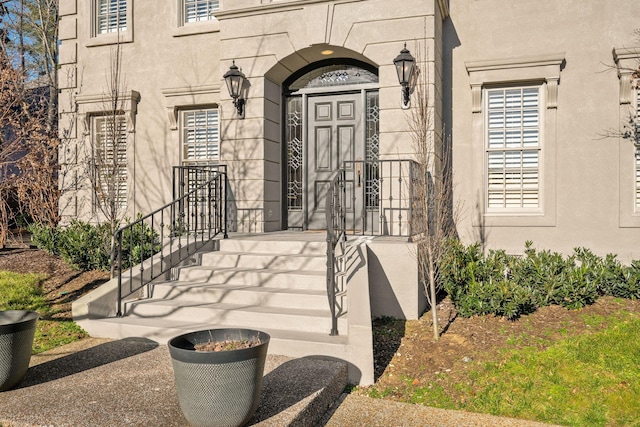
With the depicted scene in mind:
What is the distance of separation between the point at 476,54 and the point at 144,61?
6395 mm

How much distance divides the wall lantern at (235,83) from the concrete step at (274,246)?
98.1 inches

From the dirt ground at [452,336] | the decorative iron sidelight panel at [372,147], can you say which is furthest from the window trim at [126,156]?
the decorative iron sidelight panel at [372,147]

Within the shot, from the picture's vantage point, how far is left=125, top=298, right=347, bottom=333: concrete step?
17.0 ft

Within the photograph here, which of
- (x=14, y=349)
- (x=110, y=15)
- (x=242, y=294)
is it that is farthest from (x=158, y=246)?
(x=110, y=15)

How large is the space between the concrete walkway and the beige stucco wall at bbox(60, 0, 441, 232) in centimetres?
406

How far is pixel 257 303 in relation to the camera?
19.0 ft

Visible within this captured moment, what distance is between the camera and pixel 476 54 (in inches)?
323

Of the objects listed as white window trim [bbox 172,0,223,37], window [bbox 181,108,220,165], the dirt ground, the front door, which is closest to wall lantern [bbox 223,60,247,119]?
the front door

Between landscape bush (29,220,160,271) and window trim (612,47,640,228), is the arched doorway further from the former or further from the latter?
window trim (612,47,640,228)

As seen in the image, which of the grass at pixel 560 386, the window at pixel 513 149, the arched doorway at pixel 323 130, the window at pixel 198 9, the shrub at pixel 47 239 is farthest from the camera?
the window at pixel 198 9

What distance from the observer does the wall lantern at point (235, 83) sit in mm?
8133

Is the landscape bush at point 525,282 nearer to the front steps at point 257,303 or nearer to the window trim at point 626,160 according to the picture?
the window trim at point 626,160

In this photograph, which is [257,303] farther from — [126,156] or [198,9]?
[198,9]

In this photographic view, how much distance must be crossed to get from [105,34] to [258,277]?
281 inches
